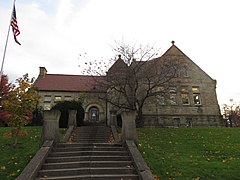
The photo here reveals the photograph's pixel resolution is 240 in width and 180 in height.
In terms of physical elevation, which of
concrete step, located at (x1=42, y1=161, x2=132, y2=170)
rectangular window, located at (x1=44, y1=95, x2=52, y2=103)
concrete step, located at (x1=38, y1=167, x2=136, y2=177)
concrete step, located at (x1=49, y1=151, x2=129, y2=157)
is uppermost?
rectangular window, located at (x1=44, y1=95, x2=52, y2=103)

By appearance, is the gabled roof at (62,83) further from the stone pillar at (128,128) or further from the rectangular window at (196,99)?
the stone pillar at (128,128)

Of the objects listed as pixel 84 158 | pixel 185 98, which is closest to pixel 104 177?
pixel 84 158

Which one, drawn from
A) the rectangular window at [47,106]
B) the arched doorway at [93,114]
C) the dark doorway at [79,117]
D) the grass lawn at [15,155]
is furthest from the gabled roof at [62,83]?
the grass lawn at [15,155]

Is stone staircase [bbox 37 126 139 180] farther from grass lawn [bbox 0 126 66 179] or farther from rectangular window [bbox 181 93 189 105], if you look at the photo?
rectangular window [bbox 181 93 189 105]

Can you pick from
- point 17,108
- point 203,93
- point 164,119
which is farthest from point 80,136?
point 203,93

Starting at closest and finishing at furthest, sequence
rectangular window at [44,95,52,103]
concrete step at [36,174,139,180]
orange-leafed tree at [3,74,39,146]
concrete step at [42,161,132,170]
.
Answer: concrete step at [36,174,139,180] < concrete step at [42,161,132,170] < orange-leafed tree at [3,74,39,146] < rectangular window at [44,95,52,103]

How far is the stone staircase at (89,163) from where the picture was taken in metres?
7.31

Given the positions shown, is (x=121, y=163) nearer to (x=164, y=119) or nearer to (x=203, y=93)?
(x=164, y=119)

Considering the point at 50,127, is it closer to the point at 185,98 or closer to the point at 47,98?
the point at 185,98

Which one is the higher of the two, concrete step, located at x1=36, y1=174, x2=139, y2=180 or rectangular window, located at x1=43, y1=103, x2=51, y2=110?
rectangular window, located at x1=43, y1=103, x2=51, y2=110

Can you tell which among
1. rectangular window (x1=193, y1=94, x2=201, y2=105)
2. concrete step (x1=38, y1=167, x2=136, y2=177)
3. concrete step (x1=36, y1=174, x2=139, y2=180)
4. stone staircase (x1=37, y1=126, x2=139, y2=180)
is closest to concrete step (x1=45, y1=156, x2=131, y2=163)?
stone staircase (x1=37, y1=126, x2=139, y2=180)

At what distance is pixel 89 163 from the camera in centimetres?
812

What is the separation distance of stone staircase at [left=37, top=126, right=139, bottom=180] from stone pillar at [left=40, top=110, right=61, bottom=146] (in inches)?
20.6

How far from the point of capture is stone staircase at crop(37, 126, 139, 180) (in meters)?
7.31
